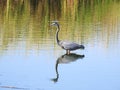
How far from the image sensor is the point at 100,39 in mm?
18344

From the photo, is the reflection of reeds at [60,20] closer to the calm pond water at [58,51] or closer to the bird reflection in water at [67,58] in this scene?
the calm pond water at [58,51]

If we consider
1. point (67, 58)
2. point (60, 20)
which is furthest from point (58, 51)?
point (60, 20)

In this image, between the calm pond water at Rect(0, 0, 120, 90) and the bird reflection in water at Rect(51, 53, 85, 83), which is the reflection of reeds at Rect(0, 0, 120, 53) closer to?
the calm pond water at Rect(0, 0, 120, 90)

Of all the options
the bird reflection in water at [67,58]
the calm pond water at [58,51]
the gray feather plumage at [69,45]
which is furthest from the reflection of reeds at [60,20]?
the bird reflection in water at [67,58]

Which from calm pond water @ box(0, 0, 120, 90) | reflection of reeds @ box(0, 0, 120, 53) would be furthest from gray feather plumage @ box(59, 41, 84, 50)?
reflection of reeds @ box(0, 0, 120, 53)

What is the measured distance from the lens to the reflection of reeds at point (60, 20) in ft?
61.1

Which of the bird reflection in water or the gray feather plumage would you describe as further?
the gray feather plumage

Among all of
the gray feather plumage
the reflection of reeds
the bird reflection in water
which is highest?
the reflection of reeds

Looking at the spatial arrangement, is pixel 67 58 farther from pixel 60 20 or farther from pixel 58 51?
pixel 60 20

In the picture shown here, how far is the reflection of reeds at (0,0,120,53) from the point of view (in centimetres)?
1862

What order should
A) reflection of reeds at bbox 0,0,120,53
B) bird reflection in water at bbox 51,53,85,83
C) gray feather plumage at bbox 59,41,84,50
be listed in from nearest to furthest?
bird reflection in water at bbox 51,53,85,83, gray feather plumage at bbox 59,41,84,50, reflection of reeds at bbox 0,0,120,53

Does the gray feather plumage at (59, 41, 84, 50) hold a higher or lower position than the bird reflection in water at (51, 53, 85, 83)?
higher

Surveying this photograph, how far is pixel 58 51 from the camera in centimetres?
1677

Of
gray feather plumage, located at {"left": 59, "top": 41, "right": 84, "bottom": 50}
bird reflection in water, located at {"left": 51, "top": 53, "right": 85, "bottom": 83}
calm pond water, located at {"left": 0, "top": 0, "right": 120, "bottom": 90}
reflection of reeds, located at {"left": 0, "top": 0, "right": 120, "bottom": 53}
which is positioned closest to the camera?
calm pond water, located at {"left": 0, "top": 0, "right": 120, "bottom": 90}
